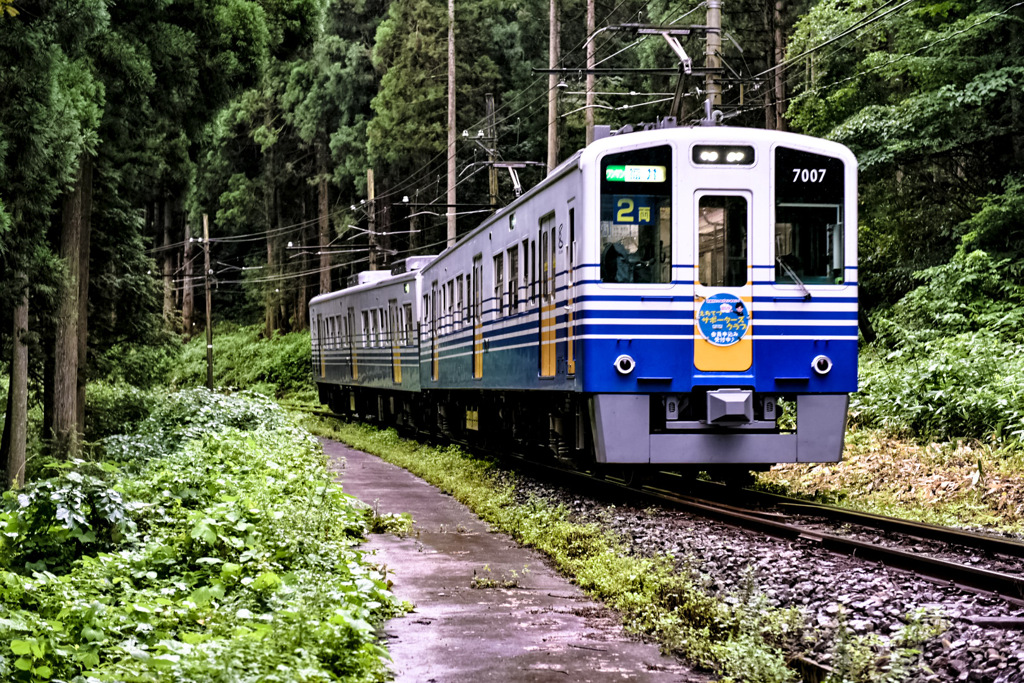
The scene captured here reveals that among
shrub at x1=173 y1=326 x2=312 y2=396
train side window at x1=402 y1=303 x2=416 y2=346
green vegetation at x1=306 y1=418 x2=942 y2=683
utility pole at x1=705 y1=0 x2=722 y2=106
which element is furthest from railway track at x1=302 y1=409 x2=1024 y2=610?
shrub at x1=173 y1=326 x2=312 y2=396

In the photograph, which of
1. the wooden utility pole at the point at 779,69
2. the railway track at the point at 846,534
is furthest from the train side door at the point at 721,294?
the wooden utility pole at the point at 779,69

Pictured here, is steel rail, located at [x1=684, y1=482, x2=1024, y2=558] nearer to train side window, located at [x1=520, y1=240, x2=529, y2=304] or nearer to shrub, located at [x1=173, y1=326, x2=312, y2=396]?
train side window, located at [x1=520, y1=240, x2=529, y2=304]

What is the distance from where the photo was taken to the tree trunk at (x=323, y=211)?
48.5 metres

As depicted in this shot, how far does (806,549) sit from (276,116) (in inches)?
1805

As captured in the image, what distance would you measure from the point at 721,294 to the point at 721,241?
0.48 meters

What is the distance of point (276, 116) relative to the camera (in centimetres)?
5156

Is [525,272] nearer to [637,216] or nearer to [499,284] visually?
[499,284]

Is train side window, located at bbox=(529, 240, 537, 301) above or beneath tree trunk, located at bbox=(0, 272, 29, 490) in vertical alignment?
above

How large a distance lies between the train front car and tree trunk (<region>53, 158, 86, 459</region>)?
1069 cm

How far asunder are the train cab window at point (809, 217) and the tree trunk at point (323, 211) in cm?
3821

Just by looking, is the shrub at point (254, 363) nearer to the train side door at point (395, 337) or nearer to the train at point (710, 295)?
the train side door at point (395, 337)

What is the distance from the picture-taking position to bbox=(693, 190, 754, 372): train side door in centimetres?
1089

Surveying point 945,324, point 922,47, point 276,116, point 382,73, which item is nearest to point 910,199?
→ point 922,47

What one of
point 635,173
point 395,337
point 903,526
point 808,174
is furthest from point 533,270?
point 395,337
